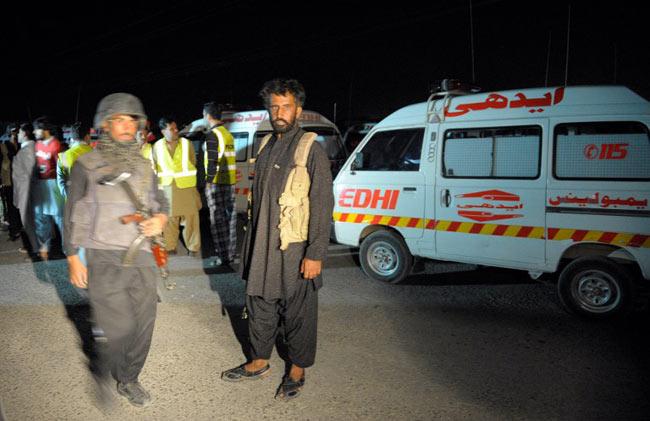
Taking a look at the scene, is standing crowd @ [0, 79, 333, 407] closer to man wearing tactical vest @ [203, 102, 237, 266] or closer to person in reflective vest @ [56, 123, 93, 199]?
man wearing tactical vest @ [203, 102, 237, 266]

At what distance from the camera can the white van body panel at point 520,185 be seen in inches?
190

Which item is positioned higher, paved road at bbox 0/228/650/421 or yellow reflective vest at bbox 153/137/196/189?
yellow reflective vest at bbox 153/137/196/189

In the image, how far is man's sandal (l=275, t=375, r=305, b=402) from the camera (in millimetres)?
3463

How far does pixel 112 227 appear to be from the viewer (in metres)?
3.08

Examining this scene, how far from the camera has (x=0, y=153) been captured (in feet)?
35.3

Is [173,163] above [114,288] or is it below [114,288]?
above

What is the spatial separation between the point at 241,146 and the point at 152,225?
7.99m

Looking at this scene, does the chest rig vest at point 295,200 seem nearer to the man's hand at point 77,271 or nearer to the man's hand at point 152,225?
the man's hand at point 152,225

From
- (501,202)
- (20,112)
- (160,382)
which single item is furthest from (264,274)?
(20,112)

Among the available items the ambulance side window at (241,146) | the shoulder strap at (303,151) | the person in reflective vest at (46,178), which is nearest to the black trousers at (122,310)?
the shoulder strap at (303,151)

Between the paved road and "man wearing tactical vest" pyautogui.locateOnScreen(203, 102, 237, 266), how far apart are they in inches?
39.2

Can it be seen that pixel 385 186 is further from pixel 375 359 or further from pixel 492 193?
pixel 375 359

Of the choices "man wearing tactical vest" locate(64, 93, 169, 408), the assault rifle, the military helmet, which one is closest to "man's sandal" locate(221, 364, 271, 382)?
"man wearing tactical vest" locate(64, 93, 169, 408)

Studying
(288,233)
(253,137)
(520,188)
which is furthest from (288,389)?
(253,137)
